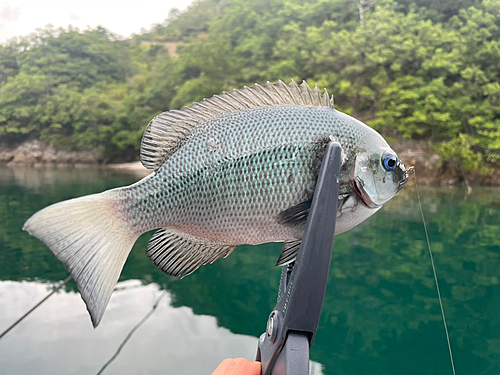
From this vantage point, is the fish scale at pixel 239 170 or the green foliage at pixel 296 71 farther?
the green foliage at pixel 296 71

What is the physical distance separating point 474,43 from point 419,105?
3.81 meters

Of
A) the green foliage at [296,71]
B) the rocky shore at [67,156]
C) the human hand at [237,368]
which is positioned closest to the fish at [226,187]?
the human hand at [237,368]

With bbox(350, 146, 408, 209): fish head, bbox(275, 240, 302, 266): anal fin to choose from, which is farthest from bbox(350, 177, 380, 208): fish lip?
bbox(275, 240, 302, 266): anal fin

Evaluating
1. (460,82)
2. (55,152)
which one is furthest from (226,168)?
(55,152)

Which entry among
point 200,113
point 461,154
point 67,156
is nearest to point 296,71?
point 461,154

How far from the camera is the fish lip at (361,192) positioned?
507mm

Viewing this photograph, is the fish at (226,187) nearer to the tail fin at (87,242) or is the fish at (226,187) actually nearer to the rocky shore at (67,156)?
the tail fin at (87,242)

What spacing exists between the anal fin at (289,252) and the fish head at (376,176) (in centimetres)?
12

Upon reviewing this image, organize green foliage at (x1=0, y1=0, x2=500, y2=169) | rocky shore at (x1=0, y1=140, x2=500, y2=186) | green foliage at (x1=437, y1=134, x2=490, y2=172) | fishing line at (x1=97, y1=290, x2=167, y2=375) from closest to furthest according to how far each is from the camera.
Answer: fishing line at (x1=97, y1=290, x2=167, y2=375) → green foliage at (x1=437, y1=134, x2=490, y2=172) → green foliage at (x1=0, y1=0, x2=500, y2=169) → rocky shore at (x1=0, y1=140, x2=500, y2=186)

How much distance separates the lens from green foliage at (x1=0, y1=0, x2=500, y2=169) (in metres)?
13.9

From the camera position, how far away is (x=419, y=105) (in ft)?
45.5

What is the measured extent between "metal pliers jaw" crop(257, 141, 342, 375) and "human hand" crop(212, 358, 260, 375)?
0.33 ft

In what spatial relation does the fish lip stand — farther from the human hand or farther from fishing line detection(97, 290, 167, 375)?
fishing line detection(97, 290, 167, 375)

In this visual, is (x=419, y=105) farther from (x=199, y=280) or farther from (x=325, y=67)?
(x=199, y=280)
